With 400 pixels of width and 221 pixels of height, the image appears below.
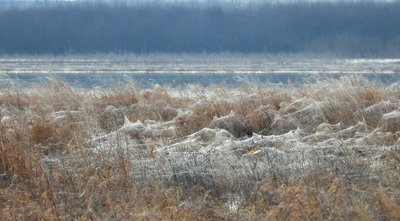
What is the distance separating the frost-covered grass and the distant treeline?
144 feet

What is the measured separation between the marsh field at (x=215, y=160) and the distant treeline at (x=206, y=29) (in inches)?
1711

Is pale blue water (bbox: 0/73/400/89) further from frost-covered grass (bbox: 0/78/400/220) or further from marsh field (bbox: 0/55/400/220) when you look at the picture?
frost-covered grass (bbox: 0/78/400/220)

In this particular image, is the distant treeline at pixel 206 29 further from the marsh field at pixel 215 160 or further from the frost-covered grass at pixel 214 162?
the frost-covered grass at pixel 214 162

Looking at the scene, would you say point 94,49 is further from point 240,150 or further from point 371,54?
point 240,150

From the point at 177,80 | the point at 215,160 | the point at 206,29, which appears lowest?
the point at 206,29

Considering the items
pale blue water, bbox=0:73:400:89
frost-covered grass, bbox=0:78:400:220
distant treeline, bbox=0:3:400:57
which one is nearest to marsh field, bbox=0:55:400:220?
frost-covered grass, bbox=0:78:400:220

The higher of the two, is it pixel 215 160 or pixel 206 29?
pixel 215 160

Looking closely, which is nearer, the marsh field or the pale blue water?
the marsh field

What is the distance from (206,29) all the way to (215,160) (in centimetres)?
5466

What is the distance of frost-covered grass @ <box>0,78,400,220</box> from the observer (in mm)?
5929

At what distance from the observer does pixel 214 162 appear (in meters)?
7.51

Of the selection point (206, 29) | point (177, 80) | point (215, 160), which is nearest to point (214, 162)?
point (215, 160)

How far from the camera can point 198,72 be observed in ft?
127

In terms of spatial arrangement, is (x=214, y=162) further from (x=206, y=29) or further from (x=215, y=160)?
(x=206, y=29)
